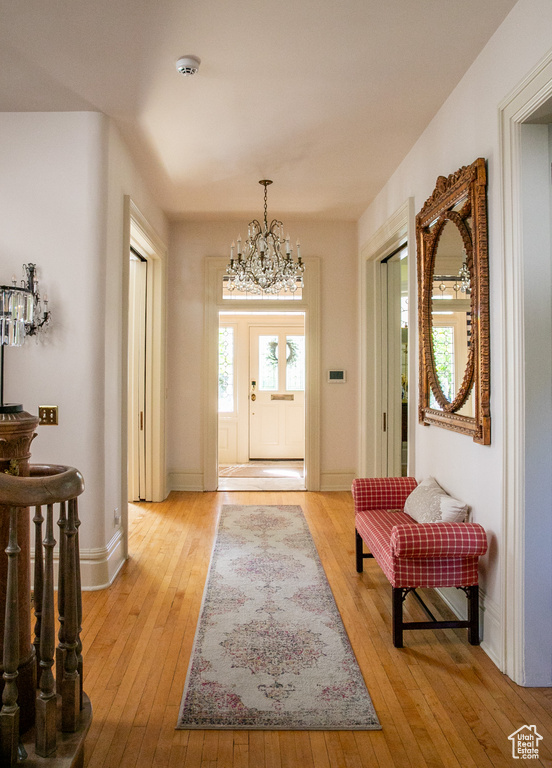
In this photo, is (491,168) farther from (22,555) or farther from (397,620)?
(22,555)

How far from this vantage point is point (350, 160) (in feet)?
13.3

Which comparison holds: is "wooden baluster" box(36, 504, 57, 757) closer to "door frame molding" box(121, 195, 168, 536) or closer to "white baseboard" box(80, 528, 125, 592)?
"white baseboard" box(80, 528, 125, 592)

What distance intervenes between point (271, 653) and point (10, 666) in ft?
4.54

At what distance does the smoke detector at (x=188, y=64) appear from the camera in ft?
8.87

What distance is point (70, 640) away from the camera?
158 centimetres

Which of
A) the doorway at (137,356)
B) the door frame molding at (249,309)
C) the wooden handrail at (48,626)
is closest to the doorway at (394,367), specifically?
the door frame molding at (249,309)

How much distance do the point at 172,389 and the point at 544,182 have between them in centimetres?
434

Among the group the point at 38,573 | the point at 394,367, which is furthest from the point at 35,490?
the point at 394,367

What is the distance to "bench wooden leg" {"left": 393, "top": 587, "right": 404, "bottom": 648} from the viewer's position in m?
2.53

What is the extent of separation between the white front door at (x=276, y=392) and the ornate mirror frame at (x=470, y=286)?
15.2 ft

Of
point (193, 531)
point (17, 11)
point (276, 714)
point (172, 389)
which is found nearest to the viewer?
point (276, 714)

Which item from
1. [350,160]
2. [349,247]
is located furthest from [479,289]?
[349,247]

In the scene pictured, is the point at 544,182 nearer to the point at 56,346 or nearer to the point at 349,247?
the point at 56,346

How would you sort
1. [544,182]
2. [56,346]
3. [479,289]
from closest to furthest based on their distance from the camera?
[544,182]
[479,289]
[56,346]
